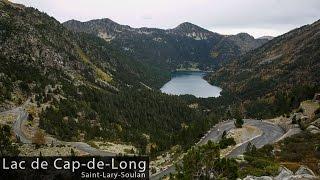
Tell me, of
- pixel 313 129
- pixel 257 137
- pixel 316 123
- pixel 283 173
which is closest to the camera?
pixel 283 173

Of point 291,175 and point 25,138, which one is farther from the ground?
point 291,175

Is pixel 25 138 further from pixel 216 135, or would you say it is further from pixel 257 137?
pixel 257 137

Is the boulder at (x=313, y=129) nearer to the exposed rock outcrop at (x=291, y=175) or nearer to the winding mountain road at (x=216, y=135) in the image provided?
the winding mountain road at (x=216, y=135)

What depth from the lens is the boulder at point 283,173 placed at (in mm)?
60978

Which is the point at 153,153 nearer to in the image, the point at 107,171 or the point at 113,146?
the point at 113,146

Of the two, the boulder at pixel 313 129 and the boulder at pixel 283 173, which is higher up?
the boulder at pixel 283 173

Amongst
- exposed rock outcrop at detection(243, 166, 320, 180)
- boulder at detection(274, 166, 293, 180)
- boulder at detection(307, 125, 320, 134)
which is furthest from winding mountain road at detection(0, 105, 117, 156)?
exposed rock outcrop at detection(243, 166, 320, 180)

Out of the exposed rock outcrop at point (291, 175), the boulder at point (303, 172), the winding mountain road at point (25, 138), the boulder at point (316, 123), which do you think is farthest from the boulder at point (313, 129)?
the winding mountain road at point (25, 138)

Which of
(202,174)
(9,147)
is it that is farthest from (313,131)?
(9,147)

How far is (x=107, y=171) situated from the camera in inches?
3022

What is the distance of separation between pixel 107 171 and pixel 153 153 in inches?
2869

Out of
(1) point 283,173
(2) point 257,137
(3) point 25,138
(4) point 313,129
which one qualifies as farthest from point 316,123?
(3) point 25,138

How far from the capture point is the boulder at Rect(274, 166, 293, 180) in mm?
60978

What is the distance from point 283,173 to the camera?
6241cm
